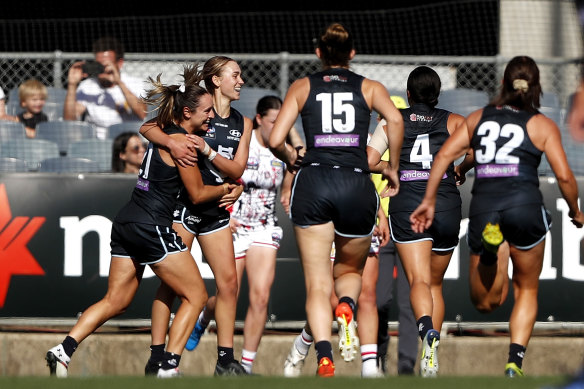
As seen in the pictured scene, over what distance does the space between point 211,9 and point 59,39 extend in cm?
438

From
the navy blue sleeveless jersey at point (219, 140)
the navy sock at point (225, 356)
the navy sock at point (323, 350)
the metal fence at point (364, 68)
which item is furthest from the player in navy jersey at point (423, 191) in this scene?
the metal fence at point (364, 68)

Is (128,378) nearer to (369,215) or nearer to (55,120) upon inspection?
(369,215)

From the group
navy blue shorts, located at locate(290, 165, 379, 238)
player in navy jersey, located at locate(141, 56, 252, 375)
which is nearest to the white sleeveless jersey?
player in navy jersey, located at locate(141, 56, 252, 375)

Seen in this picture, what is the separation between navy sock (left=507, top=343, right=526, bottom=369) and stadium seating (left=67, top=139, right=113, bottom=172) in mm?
4537

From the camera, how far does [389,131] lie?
6781 mm

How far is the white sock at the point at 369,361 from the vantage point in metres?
7.67

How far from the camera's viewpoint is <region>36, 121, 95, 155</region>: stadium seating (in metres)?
10.2

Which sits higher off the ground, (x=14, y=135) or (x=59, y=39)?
(x=59, y=39)

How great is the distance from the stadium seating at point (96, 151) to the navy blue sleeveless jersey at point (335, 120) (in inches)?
144

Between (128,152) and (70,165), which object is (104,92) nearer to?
(70,165)

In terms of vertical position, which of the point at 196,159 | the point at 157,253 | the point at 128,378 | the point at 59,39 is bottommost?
the point at 128,378

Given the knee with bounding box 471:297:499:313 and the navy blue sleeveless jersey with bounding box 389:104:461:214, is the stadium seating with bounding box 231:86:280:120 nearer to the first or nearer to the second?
the navy blue sleeveless jersey with bounding box 389:104:461:214

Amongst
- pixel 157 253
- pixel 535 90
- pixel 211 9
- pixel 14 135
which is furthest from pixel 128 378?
pixel 211 9

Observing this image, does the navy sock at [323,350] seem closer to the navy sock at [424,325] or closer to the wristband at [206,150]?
the navy sock at [424,325]
